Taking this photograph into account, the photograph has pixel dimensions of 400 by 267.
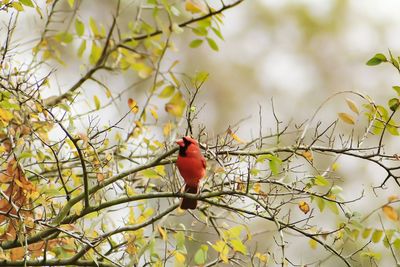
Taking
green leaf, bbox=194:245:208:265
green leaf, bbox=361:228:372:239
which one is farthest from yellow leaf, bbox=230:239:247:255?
green leaf, bbox=361:228:372:239

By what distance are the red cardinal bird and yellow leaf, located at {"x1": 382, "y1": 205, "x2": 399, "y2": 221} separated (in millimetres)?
857

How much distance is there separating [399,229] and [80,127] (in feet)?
6.39

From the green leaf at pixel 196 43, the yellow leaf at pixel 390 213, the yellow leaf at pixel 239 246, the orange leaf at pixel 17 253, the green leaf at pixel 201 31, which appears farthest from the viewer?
the green leaf at pixel 196 43

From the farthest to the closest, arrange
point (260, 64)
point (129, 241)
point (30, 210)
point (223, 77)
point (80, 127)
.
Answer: point (260, 64), point (223, 77), point (80, 127), point (129, 241), point (30, 210)

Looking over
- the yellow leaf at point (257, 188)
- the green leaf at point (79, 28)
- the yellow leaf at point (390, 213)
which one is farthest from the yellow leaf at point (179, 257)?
the green leaf at point (79, 28)

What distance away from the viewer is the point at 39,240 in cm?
333

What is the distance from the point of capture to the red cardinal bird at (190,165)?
332 centimetres

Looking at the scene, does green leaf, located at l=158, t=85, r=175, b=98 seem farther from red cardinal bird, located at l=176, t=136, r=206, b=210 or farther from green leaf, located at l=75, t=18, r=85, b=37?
green leaf, located at l=75, t=18, r=85, b=37

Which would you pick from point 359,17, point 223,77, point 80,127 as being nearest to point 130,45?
point 80,127

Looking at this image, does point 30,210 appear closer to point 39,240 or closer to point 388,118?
point 39,240

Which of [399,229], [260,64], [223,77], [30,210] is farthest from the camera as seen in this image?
[260,64]

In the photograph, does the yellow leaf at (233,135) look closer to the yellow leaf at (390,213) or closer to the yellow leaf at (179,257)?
the yellow leaf at (179,257)

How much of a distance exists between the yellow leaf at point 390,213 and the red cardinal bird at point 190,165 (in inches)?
33.7

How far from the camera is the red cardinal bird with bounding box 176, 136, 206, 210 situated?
3318mm
